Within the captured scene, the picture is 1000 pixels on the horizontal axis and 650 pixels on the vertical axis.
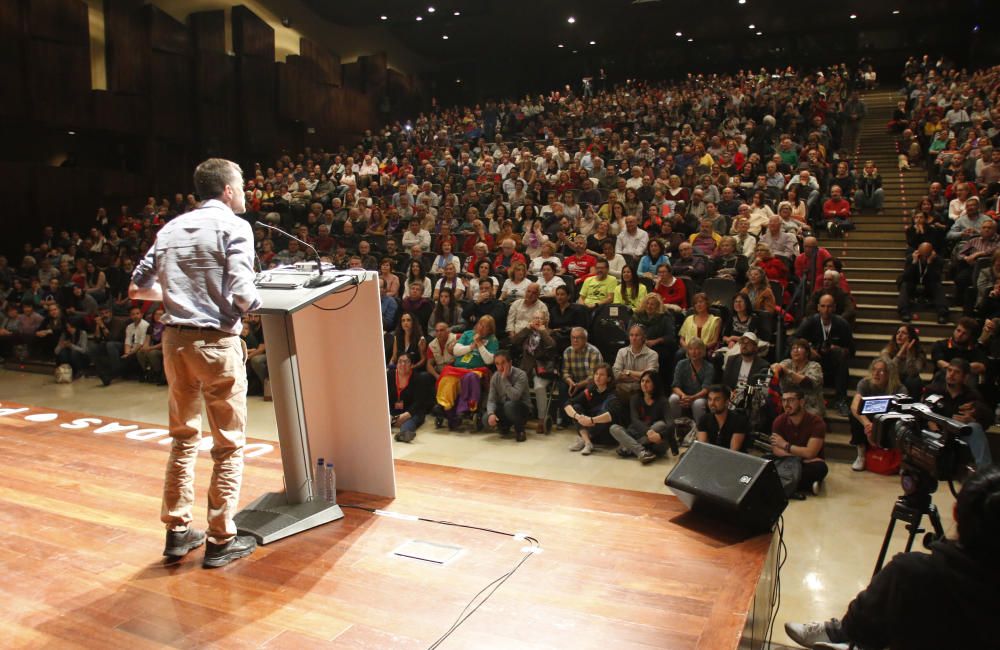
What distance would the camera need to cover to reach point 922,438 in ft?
6.41

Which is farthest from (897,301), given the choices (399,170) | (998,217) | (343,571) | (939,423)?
(399,170)

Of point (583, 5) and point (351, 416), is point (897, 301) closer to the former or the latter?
point (351, 416)

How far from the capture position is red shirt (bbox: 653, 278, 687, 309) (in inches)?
239

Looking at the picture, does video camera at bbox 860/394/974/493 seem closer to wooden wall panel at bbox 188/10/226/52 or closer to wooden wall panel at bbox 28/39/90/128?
wooden wall panel at bbox 28/39/90/128

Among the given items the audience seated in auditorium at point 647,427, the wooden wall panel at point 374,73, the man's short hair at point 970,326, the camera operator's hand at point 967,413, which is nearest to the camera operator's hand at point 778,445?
the audience seated in auditorium at point 647,427

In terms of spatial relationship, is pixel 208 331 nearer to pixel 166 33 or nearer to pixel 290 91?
pixel 166 33

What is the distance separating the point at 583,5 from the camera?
1778 centimetres

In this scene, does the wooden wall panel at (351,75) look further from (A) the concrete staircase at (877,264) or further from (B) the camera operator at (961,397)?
(B) the camera operator at (961,397)

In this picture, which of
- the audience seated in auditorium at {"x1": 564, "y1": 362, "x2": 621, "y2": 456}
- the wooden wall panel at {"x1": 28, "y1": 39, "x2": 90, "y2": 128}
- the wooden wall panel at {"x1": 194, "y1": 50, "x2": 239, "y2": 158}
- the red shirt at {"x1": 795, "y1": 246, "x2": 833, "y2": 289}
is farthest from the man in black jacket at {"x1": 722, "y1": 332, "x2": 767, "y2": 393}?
the wooden wall panel at {"x1": 194, "y1": 50, "x2": 239, "y2": 158}

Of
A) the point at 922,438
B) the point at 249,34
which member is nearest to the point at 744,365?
Answer: the point at 922,438

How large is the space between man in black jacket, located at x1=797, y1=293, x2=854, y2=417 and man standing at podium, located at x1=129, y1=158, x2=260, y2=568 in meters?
4.16

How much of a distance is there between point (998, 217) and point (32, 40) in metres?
12.7

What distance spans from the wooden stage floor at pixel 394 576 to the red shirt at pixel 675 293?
326cm

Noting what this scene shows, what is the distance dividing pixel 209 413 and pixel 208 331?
0.93ft
